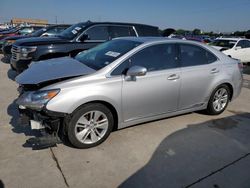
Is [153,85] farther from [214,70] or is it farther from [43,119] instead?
[43,119]

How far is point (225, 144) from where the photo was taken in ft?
12.1

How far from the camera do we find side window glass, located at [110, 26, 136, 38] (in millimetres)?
7184

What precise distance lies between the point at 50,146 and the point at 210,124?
115 inches

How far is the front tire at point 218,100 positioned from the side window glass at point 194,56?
63cm

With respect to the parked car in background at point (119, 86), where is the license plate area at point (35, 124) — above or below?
below

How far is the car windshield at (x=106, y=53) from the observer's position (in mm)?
3631

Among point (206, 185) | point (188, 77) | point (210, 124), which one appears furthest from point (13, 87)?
point (206, 185)

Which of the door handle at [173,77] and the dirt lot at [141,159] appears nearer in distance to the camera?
the dirt lot at [141,159]

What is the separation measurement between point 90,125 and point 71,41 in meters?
4.04

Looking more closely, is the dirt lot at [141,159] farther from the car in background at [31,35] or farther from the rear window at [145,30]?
the car in background at [31,35]

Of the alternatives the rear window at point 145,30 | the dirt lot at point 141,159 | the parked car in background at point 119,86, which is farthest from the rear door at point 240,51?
the dirt lot at point 141,159

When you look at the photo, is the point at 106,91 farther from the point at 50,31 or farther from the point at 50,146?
the point at 50,31

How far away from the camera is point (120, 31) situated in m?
7.22

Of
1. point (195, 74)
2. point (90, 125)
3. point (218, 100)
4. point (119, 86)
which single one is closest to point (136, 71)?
point (119, 86)
